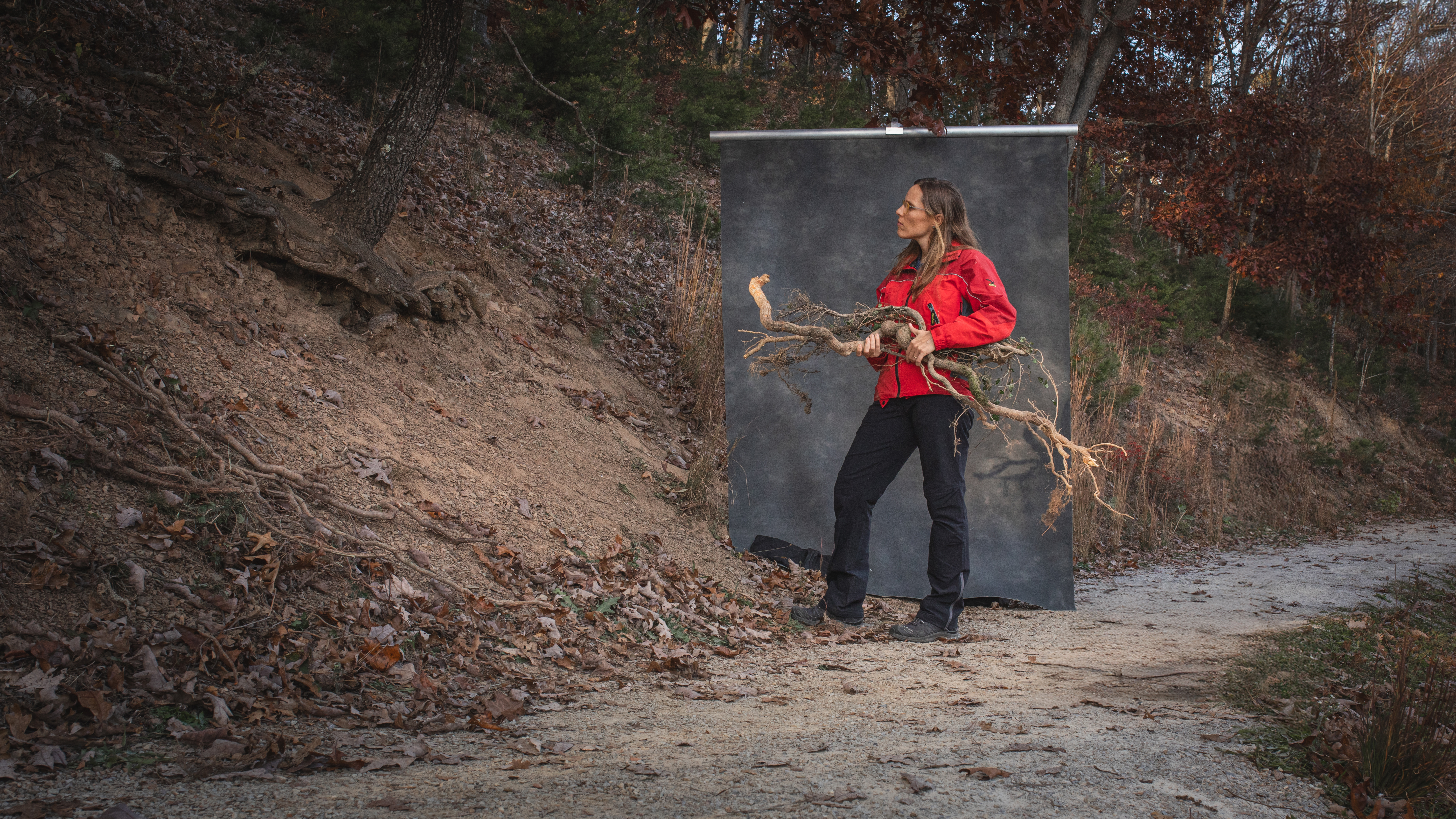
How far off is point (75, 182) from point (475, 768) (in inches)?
152

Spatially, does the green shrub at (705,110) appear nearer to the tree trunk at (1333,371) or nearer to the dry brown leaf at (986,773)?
the tree trunk at (1333,371)

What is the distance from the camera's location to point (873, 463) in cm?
426

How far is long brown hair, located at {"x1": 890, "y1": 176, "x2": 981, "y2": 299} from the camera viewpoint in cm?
419

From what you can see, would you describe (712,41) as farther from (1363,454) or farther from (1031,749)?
(1031,749)

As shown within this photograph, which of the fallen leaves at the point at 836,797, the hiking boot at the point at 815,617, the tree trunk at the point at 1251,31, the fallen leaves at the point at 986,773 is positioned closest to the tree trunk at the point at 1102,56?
the hiking boot at the point at 815,617

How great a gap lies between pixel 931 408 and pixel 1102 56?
4.48 m

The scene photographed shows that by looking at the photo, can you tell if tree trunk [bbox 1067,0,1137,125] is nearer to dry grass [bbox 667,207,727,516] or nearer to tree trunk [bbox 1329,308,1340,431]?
dry grass [bbox 667,207,727,516]

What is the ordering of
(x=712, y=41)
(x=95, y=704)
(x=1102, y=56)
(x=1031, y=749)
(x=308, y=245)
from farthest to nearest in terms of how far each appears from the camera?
1. (x=712, y=41)
2. (x=1102, y=56)
3. (x=308, y=245)
4. (x=1031, y=749)
5. (x=95, y=704)

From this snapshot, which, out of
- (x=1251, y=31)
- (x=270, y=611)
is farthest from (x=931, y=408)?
(x=1251, y=31)

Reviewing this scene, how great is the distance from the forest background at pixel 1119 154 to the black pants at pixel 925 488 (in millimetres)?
1427

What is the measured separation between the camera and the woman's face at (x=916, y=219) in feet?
13.8

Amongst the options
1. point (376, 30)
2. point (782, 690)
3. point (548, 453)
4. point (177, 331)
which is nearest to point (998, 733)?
point (782, 690)

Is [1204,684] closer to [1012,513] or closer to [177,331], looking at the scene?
[1012,513]

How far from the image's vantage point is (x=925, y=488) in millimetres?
4195
